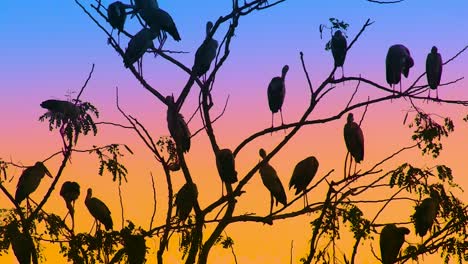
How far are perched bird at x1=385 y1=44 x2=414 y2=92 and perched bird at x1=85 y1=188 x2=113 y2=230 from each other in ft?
11.7

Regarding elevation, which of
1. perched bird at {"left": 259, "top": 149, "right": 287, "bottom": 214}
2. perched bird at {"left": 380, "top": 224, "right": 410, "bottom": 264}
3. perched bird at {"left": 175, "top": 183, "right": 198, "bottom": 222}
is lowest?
perched bird at {"left": 380, "top": 224, "right": 410, "bottom": 264}

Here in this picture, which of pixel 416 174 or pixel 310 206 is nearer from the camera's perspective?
pixel 310 206

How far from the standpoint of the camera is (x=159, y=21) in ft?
28.2

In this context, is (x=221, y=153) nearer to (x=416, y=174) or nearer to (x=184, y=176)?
(x=184, y=176)

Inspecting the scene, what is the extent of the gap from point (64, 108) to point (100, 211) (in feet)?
5.81

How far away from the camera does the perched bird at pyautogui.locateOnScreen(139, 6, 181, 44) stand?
8.57m

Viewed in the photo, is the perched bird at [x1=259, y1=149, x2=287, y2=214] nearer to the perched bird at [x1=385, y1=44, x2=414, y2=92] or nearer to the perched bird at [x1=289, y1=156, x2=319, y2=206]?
the perched bird at [x1=289, y1=156, x2=319, y2=206]

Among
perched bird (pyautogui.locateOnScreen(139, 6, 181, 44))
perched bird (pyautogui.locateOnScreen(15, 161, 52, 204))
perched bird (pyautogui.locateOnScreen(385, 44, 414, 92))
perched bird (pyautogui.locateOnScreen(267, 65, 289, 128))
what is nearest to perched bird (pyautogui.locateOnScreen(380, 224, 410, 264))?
perched bird (pyautogui.locateOnScreen(385, 44, 414, 92))

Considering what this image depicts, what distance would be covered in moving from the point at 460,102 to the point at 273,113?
3.10m

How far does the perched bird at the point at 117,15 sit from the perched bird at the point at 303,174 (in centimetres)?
227

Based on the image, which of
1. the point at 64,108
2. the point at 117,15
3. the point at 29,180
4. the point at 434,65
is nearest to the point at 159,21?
the point at 117,15

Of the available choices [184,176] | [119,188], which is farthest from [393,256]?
[119,188]

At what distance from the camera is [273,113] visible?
954 cm

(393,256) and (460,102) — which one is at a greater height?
(460,102)
